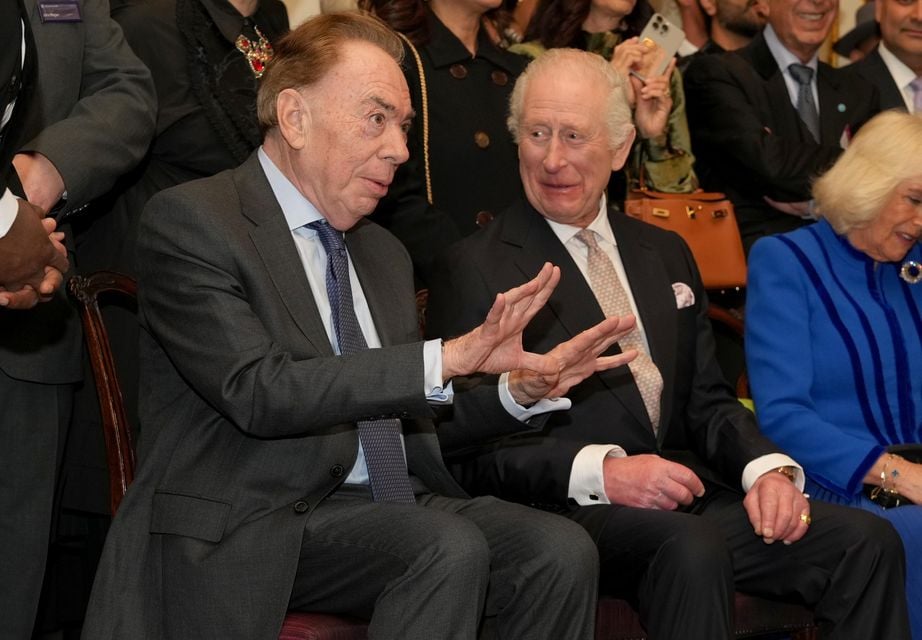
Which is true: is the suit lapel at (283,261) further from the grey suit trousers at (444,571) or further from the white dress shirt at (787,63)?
the white dress shirt at (787,63)

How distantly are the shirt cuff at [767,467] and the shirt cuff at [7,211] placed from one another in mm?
1933

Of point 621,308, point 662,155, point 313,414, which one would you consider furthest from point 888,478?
point 313,414

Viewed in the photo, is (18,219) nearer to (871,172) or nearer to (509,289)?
(509,289)

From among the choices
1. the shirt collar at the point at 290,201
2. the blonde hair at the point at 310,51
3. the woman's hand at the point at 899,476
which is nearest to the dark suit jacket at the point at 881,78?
the woman's hand at the point at 899,476

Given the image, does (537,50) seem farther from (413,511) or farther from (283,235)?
(413,511)

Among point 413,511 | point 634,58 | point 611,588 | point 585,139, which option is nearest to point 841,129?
point 634,58

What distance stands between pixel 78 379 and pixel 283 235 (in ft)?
2.53

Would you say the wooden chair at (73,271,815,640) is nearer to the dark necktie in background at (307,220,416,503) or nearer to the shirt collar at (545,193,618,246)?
the dark necktie in background at (307,220,416,503)

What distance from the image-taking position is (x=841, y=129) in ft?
17.0

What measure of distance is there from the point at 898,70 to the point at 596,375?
8.77 feet

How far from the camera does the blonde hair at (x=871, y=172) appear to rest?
402 cm

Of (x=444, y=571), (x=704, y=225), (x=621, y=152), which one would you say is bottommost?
(x=704, y=225)

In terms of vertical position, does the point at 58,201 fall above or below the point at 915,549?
above

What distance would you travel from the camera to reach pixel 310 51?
128 inches
